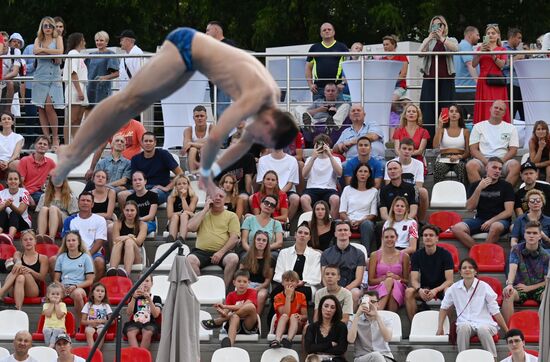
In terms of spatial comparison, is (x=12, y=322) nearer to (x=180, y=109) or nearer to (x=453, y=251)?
(x=180, y=109)

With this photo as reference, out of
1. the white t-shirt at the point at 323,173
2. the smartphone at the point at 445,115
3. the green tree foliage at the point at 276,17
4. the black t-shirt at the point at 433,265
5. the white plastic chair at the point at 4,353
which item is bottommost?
the white plastic chair at the point at 4,353

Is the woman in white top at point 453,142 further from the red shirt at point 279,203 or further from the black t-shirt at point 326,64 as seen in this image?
the red shirt at point 279,203

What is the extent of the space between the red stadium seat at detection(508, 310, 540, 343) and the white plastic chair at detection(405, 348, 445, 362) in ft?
2.86

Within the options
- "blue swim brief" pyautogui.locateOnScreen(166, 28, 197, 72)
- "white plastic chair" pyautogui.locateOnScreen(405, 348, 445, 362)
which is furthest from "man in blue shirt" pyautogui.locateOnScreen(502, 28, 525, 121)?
"blue swim brief" pyautogui.locateOnScreen(166, 28, 197, 72)

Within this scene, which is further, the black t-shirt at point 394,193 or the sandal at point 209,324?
the black t-shirt at point 394,193

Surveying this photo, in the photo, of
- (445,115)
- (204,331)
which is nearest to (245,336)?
(204,331)

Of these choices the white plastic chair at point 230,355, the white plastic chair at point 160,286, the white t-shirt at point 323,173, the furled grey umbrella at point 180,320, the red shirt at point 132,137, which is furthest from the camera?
the red shirt at point 132,137

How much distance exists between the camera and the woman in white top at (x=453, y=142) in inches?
678


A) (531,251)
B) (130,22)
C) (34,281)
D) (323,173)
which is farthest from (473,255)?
(130,22)

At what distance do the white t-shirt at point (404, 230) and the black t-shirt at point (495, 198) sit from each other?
2.92 ft

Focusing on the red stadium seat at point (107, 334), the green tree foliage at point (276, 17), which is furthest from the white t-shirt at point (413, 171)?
the green tree foliage at point (276, 17)

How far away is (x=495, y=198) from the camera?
634 inches

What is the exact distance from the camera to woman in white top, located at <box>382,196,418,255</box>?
619 inches

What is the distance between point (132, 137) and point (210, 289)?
2827mm
